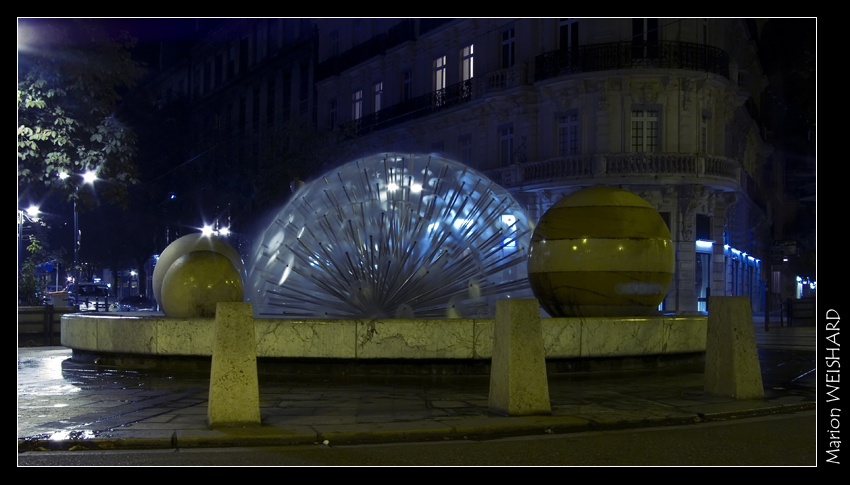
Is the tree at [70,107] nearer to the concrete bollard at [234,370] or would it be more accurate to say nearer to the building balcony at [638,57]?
the concrete bollard at [234,370]

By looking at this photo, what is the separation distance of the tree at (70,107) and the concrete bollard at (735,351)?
576 inches

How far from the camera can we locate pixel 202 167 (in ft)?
145

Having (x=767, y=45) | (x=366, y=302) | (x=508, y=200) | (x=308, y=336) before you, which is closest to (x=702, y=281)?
(x=767, y=45)

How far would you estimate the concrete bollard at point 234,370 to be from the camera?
24.6 ft

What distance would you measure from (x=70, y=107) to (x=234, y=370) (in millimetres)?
14711

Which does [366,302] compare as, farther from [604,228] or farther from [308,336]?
[604,228]

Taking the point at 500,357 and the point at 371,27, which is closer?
the point at 500,357

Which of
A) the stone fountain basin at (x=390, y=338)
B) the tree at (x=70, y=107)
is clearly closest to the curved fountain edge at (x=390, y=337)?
the stone fountain basin at (x=390, y=338)

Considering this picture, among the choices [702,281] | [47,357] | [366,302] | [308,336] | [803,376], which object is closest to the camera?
[308,336]

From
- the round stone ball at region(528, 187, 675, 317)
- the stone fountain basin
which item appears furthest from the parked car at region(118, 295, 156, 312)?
the round stone ball at region(528, 187, 675, 317)

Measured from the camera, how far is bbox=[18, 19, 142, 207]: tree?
1925 centimetres

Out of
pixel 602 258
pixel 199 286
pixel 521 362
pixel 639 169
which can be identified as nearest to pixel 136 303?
pixel 639 169

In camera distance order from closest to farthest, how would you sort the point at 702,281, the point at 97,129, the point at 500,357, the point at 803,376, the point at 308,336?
1. the point at 500,357
2. the point at 308,336
3. the point at 803,376
4. the point at 97,129
5. the point at 702,281

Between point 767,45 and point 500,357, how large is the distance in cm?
4007
